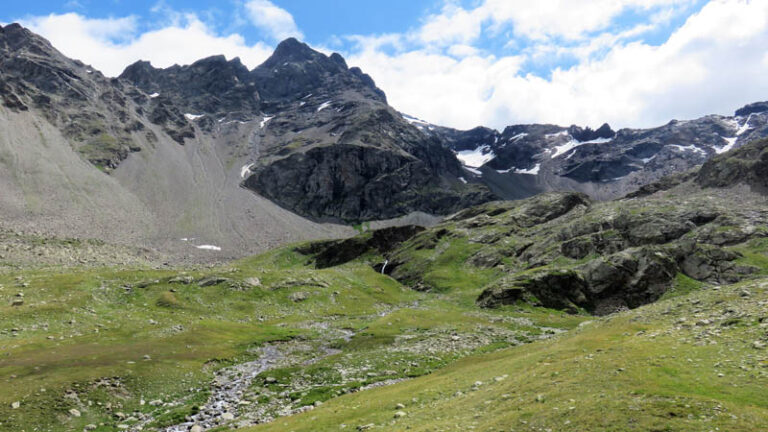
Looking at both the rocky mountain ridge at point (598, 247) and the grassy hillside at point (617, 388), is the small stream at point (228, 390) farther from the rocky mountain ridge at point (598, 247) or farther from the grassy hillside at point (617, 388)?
the rocky mountain ridge at point (598, 247)

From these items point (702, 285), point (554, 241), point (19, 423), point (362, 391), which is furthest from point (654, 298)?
point (19, 423)

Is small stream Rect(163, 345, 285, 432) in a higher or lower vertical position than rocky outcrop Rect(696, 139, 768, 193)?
lower

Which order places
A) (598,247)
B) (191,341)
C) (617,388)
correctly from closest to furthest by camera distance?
(617,388) < (191,341) < (598,247)

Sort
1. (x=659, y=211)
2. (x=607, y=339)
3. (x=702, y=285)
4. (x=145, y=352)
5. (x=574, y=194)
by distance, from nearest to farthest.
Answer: (x=607, y=339), (x=145, y=352), (x=702, y=285), (x=659, y=211), (x=574, y=194)

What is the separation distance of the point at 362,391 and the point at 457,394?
34.2ft

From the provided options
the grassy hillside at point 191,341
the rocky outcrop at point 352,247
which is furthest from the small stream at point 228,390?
the rocky outcrop at point 352,247

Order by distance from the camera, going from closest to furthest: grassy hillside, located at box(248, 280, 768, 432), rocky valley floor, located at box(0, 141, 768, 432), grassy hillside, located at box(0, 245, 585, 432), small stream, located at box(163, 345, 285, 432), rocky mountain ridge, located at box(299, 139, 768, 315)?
1. grassy hillside, located at box(248, 280, 768, 432)
2. rocky valley floor, located at box(0, 141, 768, 432)
3. small stream, located at box(163, 345, 285, 432)
4. grassy hillside, located at box(0, 245, 585, 432)
5. rocky mountain ridge, located at box(299, 139, 768, 315)

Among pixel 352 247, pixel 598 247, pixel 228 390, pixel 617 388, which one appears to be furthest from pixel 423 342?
pixel 352 247

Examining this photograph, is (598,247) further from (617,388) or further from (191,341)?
(617,388)

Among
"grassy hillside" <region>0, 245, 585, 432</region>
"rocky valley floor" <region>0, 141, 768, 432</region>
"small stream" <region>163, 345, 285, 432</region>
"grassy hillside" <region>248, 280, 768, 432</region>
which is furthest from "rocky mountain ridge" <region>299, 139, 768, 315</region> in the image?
"grassy hillside" <region>248, 280, 768, 432</region>

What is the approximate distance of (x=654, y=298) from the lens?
8175 centimetres

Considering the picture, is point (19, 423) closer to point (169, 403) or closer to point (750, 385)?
point (169, 403)

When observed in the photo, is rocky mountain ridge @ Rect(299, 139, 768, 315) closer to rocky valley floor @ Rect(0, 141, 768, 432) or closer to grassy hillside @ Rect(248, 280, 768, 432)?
rocky valley floor @ Rect(0, 141, 768, 432)

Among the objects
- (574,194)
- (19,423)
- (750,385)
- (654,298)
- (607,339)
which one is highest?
(574,194)
